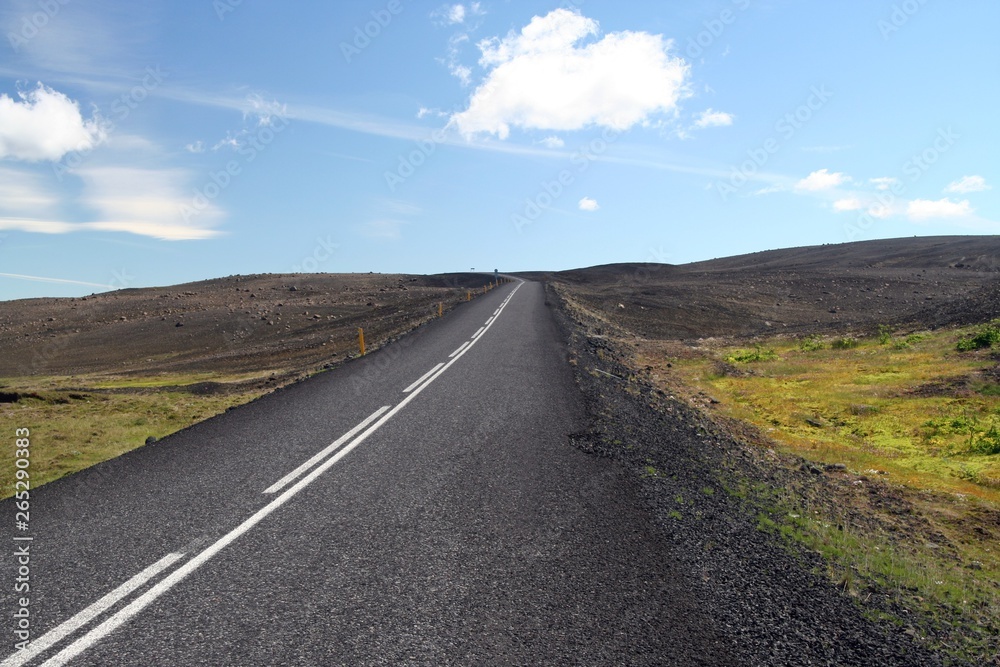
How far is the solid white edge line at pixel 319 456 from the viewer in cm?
623

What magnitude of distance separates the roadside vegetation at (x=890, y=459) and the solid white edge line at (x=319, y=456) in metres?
4.75

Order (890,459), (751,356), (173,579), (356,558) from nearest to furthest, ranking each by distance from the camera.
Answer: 1. (173,579)
2. (356,558)
3. (890,459)
4. (751,356)

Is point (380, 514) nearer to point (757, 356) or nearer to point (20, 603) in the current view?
point (20, 603)

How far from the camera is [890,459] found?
1087 cm

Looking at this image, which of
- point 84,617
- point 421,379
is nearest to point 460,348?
point 421,379

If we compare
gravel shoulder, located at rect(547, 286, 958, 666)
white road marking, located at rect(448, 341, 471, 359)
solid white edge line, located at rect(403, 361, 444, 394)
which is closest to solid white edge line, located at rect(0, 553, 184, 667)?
gravel shoulder, located at rect(547, 286, 958, 666)

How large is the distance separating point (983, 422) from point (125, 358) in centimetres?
4177

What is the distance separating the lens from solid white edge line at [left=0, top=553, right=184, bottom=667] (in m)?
3.30

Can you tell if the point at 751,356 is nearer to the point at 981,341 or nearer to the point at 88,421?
the point at 981,341

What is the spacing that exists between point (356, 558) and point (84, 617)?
1680 millimetres

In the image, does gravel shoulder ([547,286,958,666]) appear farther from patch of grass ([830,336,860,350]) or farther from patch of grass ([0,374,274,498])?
patch of grass ([830,336,860,350])

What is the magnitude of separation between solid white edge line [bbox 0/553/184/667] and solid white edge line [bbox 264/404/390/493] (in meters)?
1.71

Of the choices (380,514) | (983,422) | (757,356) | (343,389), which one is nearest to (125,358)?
(343,389)

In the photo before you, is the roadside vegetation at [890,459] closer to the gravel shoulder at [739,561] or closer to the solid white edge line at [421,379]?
the gravel shoulder at [739,561]
